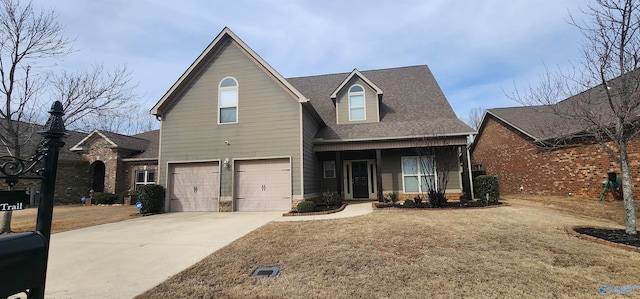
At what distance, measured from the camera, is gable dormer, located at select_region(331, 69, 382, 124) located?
14812 millimetres

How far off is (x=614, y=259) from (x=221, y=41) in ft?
44.4

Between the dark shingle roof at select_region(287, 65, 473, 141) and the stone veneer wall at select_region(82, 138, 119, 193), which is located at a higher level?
the dark shingle roof at select_region(287, 65, 473, 141)

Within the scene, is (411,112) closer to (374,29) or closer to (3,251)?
(374,29)

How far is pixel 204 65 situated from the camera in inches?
503

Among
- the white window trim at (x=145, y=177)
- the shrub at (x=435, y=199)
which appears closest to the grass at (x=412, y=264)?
the shrub at (x=435, y=199)

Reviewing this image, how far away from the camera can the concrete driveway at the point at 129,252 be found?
4.26 metres

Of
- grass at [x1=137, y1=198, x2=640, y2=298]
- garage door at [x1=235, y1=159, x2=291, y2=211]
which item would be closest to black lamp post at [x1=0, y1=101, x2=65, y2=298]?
grass at [x1=137, y1=198, x2=640, y2=298]

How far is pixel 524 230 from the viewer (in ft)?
22.7

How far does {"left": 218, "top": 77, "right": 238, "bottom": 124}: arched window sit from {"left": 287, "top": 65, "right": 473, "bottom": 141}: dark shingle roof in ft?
13.3

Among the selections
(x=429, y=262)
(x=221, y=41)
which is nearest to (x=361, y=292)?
(x=429, y=262)

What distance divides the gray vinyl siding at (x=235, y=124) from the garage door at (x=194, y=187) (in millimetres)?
358

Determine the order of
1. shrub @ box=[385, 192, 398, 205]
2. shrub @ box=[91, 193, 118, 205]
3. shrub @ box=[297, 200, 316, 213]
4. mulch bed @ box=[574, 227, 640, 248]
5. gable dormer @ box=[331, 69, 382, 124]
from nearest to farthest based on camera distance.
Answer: mulch bed @ box=[574, 227, 640, 248] → shrub @ box=[297, 200, 316, 213] → shrub @ box=[385, 192, 398, 205] → gable dormer @ box=[331, 69, 382, 124] → shrub @ box=[91, 193, 118, 205]

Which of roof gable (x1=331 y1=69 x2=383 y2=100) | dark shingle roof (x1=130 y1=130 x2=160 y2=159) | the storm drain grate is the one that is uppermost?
roof gable (x1=331 y1=69 x2=383 y2=100)

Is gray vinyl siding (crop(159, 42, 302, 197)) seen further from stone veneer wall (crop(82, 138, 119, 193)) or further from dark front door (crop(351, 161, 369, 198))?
stone veneer wall (crop(82, 138, 119, 193))
